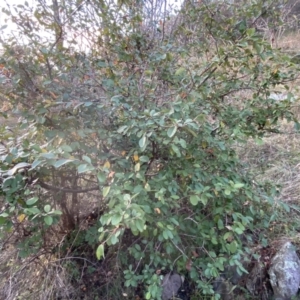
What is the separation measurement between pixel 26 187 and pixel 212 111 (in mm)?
1089

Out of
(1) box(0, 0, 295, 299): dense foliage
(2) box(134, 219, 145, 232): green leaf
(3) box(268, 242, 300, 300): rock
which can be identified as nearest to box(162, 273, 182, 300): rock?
(1) box(0, 0, 295, 299): dense foliage

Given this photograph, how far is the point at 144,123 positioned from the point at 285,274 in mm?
1329

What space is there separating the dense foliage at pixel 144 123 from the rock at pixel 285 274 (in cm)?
21

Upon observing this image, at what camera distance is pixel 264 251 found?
1.96 metres

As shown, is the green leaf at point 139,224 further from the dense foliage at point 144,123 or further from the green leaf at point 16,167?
the green leaf at point 16,167

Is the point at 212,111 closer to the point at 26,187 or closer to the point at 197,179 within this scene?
the point at 197,179

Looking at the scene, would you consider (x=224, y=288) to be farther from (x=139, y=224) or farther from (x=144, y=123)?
(x=144, y=123)

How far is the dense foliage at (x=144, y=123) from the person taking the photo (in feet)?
4.34

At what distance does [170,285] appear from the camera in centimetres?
186

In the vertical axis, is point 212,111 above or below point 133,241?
above

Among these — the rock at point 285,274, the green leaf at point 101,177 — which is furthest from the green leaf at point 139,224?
the rock at point 285,274

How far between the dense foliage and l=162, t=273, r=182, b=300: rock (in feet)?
0.21

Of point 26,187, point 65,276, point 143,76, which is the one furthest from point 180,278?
point 143,76

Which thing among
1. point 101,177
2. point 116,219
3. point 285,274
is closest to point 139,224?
point 116,219
